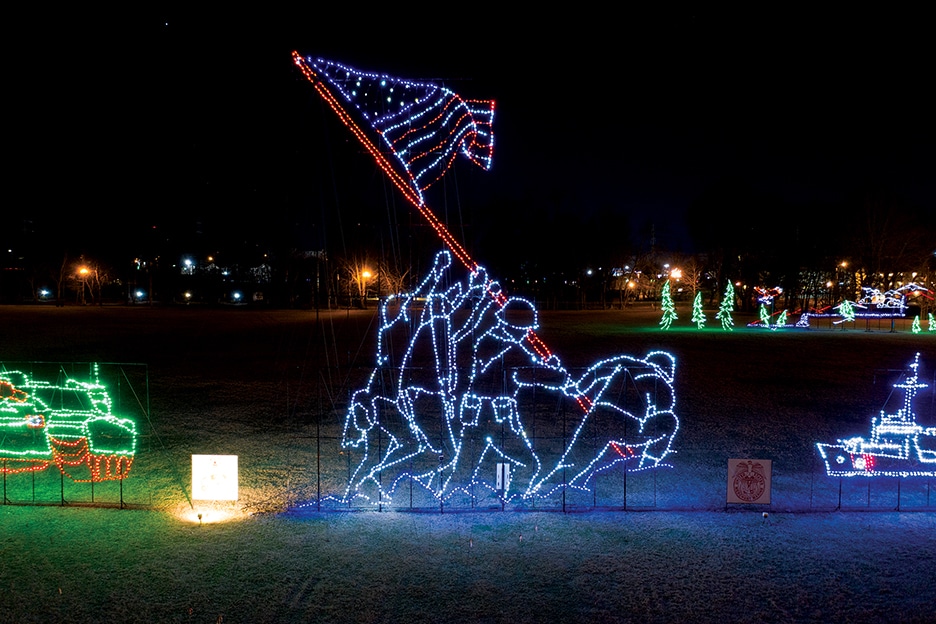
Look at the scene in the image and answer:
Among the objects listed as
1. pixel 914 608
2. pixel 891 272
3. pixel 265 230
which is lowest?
pixel 914 608

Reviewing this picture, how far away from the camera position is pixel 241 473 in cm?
729

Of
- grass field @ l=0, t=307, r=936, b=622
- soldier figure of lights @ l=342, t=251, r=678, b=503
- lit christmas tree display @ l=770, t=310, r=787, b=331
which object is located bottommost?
grass field @ l=0, t=307, r=936, b=622

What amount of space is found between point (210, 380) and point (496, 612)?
36.5 feet

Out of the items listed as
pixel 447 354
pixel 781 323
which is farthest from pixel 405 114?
pixel 781 323

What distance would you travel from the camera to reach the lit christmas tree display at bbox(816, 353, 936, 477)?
685 cm

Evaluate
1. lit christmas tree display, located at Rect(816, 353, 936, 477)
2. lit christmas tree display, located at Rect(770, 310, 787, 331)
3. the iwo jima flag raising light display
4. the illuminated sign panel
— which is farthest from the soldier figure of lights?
lit christmas tree display, located at Rect(770, 310, 787, 331)

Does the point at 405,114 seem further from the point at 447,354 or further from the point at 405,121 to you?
the point at 447,354

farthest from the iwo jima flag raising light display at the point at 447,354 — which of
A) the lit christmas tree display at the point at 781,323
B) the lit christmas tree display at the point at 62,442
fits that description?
the lit christmas tree display at the point at 781,323

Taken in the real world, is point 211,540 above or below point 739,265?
below

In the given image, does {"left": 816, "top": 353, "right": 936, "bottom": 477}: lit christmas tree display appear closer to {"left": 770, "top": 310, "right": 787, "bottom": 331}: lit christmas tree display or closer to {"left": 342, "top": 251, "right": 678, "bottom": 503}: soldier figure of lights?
{"left": 342, "top": 251, "right": 678, "bottom": 503}: soldier figure of lights

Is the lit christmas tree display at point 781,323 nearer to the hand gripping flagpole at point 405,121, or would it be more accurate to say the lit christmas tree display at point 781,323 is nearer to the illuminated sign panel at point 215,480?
the hand gripping flagpole at point 405,121

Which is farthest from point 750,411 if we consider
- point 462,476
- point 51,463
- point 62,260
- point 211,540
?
point 62,260

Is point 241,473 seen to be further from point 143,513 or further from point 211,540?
A: point 211,540

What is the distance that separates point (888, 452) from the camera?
25.2 ft
